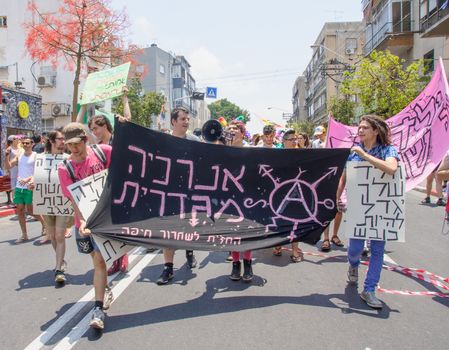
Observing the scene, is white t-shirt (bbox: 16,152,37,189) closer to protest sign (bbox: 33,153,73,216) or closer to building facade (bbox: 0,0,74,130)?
protest sign (bbox: 33,153,73,216)

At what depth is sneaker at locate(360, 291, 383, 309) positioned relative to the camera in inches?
161

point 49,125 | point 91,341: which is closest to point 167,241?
point 91,341

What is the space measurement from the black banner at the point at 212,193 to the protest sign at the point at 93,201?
0.10m

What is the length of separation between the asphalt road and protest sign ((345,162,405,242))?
73 cm

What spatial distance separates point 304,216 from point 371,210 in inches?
27.6

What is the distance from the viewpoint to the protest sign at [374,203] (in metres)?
4.21

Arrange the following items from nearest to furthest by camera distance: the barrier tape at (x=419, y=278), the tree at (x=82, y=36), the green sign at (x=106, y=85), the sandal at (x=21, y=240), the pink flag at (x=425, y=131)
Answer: the barrier tape at (x=419, y=278)
the pink flag at (x=425, y=131)
the green sign at (x=106, y=85)
the sandal at (x=21, y=240)
the tree at (x=82, y=36)

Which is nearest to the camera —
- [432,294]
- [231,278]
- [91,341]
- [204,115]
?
[91,341]

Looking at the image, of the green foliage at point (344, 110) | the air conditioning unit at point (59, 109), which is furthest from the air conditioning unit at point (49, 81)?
the green foliage at point (344, 110)

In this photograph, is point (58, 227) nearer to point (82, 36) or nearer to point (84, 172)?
point (84, 172)

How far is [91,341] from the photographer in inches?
137

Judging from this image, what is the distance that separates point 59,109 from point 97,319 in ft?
96.6

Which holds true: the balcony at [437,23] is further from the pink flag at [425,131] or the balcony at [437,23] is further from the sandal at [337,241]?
the sandal at [337,241]

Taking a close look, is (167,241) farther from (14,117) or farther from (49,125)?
(49,125)
